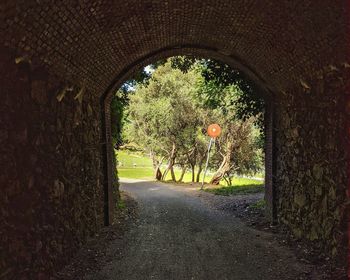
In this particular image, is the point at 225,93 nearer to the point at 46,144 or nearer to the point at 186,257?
the point at 186,257

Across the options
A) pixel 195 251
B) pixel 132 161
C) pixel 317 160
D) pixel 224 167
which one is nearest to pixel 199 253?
pixel 195 251

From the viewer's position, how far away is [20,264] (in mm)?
5238

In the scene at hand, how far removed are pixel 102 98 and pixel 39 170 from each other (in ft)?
19.4

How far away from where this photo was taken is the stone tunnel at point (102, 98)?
5.32 meters

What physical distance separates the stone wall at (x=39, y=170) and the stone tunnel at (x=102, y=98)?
0.08 feet

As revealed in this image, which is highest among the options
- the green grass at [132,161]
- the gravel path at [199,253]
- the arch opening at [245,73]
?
the arch opening at [245,73]

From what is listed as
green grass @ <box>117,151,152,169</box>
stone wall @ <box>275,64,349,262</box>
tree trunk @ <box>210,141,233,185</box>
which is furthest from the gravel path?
green grass @ <box>117,151,152,169</box>

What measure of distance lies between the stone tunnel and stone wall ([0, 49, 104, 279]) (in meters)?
0.02

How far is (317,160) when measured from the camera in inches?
309

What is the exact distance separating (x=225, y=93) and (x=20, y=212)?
613 inches

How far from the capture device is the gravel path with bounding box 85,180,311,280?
6941 millimetres

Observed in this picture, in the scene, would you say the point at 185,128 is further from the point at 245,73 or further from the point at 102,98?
the point at 102,98

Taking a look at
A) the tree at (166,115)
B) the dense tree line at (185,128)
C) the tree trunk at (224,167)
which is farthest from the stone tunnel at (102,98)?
the tree at (166,115)

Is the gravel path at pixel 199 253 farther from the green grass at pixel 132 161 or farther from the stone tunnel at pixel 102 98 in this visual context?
the green grass at pixel 132 161
